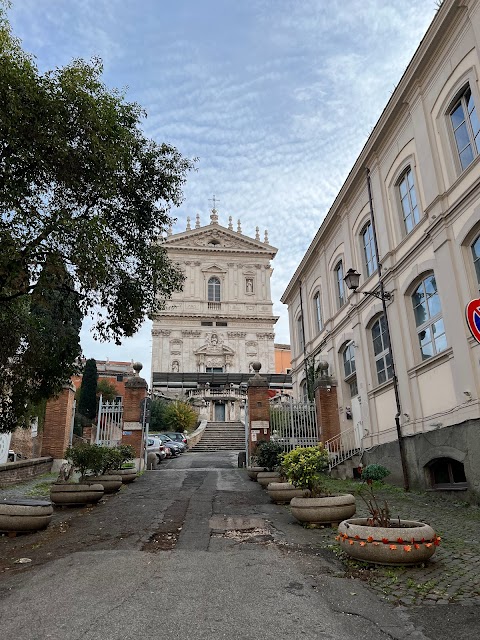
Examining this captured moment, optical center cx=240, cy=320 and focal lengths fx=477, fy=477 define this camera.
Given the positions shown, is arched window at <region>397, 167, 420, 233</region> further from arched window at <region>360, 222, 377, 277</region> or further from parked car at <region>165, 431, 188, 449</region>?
parked car at <region>165, 431, 188, 449</region>

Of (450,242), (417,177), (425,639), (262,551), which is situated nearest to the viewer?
(425,639)

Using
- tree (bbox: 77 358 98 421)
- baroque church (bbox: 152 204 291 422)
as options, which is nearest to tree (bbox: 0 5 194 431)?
tree (bbox: 77 358 98 421)

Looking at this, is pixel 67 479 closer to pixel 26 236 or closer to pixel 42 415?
pixel 42 415

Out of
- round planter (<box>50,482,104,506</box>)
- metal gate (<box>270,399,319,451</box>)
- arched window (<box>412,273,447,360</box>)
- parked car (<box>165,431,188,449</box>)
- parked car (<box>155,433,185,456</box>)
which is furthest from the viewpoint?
Result: parked car (<box>165,431,188,449</box>)

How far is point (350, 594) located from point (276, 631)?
1211mm

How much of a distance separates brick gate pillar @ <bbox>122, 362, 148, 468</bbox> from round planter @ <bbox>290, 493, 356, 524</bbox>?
395 inches

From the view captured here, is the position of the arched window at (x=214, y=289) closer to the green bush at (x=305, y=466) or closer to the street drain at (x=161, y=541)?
the green bush at (x=305, y=466)

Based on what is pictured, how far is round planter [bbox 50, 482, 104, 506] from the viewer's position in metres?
10.2

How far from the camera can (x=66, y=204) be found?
29.8ft

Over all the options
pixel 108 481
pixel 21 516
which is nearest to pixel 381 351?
pixel 108 481

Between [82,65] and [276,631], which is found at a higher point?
[82,65]

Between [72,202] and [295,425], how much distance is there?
11881 mm

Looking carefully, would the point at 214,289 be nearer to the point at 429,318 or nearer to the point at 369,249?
the point at 369,249

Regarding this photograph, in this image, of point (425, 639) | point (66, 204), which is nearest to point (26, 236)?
point (66, 204)
